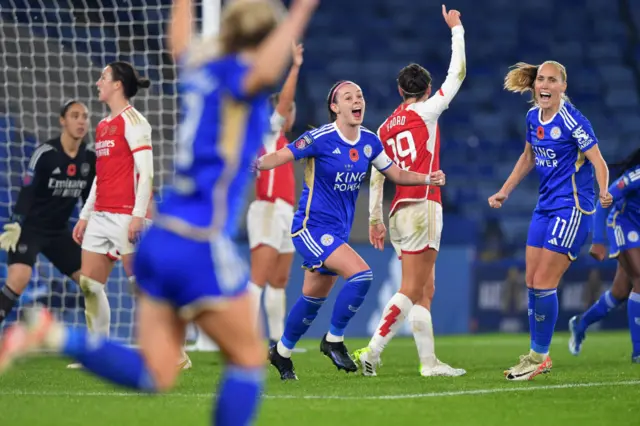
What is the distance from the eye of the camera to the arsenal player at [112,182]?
25.1 ft

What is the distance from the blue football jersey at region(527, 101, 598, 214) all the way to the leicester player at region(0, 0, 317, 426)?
3742mm

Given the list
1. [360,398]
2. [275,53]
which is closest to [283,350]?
[360,398]

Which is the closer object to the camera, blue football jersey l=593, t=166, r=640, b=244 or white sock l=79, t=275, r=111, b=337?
white sock l=79, t=275, r=111, b=337

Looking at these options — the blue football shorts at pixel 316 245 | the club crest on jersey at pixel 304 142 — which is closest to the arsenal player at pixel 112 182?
the club crest on jersey at pixel 304 142

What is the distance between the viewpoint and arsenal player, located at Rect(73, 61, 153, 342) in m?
7.66

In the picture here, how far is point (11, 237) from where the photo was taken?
8.62 metres

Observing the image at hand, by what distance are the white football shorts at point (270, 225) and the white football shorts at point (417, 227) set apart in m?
2.51

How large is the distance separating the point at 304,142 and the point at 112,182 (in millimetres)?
1627

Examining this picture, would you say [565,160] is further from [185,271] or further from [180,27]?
[185,271]

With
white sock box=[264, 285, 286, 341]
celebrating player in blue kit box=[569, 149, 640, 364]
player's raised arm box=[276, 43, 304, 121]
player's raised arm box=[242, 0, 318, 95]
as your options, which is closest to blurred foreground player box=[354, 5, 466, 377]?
player's raised arm box=[276, 43, 304, 121]

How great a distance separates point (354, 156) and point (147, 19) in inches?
204

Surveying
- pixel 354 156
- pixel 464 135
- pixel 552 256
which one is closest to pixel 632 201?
pixel 552 256

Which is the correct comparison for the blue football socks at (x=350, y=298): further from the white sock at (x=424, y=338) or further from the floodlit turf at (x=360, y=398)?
the white sock at (x=424, y=338)

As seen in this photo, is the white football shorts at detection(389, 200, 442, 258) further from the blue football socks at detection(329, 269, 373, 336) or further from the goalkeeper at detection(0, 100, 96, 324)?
the goalkeeper at detection(0, 100, 96, 324)
